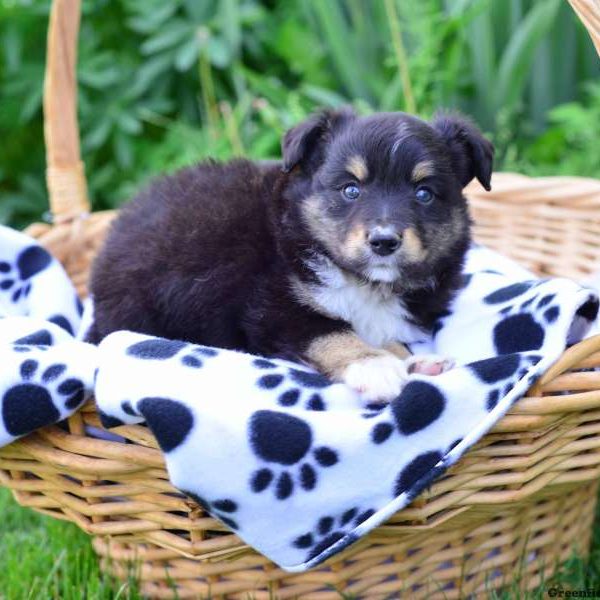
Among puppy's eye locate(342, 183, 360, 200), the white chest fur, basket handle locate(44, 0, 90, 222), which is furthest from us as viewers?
basket handle locate(44, 0, 90, 222)

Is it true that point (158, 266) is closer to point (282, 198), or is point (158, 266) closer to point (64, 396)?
point (282, 198)

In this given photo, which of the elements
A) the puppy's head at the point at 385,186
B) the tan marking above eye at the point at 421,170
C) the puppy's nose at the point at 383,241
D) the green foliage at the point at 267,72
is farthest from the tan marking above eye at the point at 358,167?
the green foliage at the point at 267,72

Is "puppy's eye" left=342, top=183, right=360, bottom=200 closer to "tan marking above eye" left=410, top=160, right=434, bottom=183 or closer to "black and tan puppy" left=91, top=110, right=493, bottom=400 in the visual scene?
"black and tan puppy" left=91, top=110, right=493, bottom=400

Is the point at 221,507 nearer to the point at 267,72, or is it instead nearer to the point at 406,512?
the point at 406,512

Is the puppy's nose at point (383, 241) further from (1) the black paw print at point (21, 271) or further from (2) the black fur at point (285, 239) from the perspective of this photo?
(1) the black paw print at point (21, 271)

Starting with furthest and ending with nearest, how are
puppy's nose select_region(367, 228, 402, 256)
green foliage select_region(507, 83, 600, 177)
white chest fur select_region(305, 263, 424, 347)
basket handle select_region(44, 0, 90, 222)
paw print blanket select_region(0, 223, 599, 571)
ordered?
green foliage select_region(507, 83, 600, 177) < basket handle select_region(44, 0, 90, 222) < white chest fur select_region(305, 263, 424, 347) < puppy's nose select_region(367, 228, 402, 256) < paw print blanket select_region(0, 223, 599, 571)

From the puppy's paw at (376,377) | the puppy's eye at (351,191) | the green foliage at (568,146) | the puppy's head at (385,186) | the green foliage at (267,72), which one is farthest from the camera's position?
the green foliage at (267,72)

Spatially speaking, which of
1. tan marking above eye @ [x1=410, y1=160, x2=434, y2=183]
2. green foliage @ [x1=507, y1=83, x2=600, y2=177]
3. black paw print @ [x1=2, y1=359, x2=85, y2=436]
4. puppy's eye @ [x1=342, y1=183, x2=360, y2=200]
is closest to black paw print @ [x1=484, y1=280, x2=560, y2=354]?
tan marking above eye @ [x1=410, y1=160, x2=434, y2=183]

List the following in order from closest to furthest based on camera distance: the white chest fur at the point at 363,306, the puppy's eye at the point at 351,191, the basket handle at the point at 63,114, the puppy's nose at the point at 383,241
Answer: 1. the puppy's nose at the point at 383,241
2. the puppy's eye at the point at 351,191
3. the white chest fur at the point at 363,306
4. the basket handle at the point at 63,114
